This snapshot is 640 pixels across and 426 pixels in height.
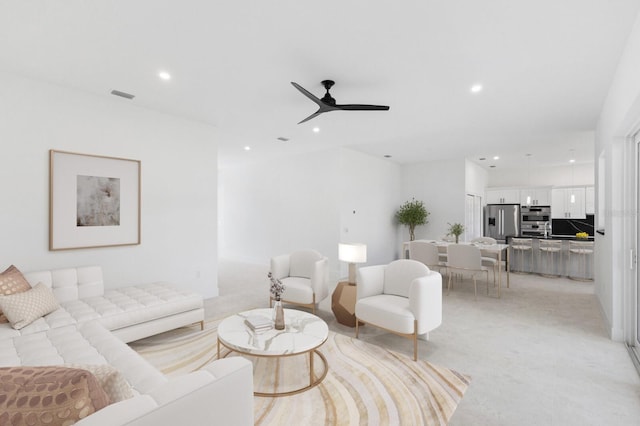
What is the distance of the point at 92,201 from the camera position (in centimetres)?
366

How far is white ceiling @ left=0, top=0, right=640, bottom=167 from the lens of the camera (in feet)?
7.11

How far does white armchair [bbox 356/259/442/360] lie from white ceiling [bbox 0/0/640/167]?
2.04m

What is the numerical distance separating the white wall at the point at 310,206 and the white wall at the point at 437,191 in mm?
433

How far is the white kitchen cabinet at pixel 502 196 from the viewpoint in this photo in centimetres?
906

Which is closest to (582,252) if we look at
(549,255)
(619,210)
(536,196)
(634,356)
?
(549,255)

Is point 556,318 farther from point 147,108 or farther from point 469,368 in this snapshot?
point 147,108

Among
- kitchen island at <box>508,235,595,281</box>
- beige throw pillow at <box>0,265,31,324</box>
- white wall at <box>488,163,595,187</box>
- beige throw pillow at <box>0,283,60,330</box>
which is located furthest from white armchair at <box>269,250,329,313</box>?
white wall at <box>488,163,595,187</box>

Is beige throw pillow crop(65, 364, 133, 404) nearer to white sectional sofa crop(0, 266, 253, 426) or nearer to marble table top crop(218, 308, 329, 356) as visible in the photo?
white sectional sofa crop(0, 266, 253, 426)

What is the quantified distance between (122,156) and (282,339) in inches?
122

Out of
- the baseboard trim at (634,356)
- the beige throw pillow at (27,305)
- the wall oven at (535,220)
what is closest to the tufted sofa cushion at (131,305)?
the beige throw pillow at (27,305)

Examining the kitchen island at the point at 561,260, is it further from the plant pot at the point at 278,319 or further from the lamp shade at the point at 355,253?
the plant pot at the point at 278,319

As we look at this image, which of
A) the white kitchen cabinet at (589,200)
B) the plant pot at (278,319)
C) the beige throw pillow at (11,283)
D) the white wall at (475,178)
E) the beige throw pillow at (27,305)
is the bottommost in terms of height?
the plant pot at (278,319)

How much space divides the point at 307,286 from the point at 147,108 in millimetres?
3134

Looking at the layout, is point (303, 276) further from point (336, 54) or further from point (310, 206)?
point (336, 54)
